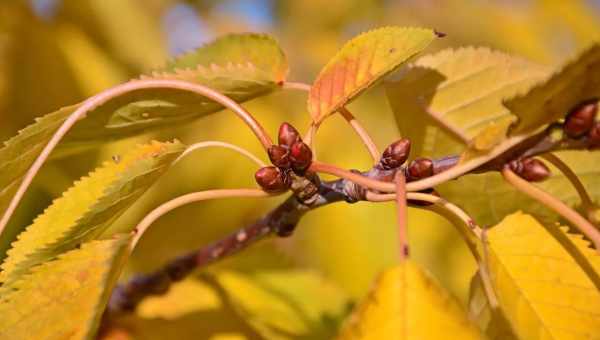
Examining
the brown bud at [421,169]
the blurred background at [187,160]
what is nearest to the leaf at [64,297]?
the brown bud at [421,169]

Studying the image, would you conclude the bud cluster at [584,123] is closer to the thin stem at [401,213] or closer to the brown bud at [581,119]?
the brown bud at [581,119]

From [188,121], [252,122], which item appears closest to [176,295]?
[188,121]

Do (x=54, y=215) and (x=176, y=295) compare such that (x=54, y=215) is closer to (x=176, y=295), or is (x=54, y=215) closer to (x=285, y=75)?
(x=285, y=75)

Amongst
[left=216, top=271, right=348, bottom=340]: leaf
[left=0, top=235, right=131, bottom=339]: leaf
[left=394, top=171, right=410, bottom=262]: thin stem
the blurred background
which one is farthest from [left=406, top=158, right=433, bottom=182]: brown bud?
the blurred background

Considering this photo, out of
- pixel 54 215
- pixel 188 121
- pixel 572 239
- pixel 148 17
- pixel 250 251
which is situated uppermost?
pixel 148 17

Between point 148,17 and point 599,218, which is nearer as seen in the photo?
point 599,218

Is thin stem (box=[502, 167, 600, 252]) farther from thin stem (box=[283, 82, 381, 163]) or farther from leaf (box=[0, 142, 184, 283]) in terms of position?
leaf (box=[0, 142, 184, 283])
